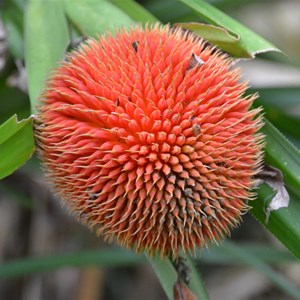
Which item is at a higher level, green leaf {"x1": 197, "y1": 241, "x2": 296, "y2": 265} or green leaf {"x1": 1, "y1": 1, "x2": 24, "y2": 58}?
green leaf {"x1": 1, "y1": 1, "x2": 24, "y2": 58}

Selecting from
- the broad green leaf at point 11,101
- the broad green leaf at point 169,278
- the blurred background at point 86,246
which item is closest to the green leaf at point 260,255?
the blurred background at point 86,246

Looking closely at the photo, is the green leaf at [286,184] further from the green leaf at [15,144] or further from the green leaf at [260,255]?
the green leaf at [260,255]

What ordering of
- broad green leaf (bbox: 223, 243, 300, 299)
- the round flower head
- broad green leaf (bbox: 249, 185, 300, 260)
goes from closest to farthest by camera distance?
the round flower head → broad green leaf (bbox: 249, 185, 300, 260) → broad green leaf (bbox: 223, 243, 300, 299)

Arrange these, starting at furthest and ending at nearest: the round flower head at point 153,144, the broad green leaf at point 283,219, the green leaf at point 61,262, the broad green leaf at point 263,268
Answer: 1. the green leaf at point 61,262
2. the broad green leaf at point 263,268
3. the broad green leaf at point 283,219
4. the round flower head at point 153,144

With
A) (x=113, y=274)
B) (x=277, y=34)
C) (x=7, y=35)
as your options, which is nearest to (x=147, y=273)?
(x=113, y=274)

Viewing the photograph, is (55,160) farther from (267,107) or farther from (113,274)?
(113,274)

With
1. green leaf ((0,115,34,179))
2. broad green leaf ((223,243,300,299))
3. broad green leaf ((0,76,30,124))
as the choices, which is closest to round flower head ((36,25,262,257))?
green leaf ((0,115,34,179))

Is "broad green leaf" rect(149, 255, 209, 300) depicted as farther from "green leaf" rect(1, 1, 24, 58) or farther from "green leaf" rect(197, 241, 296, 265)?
"green leaf" rect(1, 1, 24, 58)
